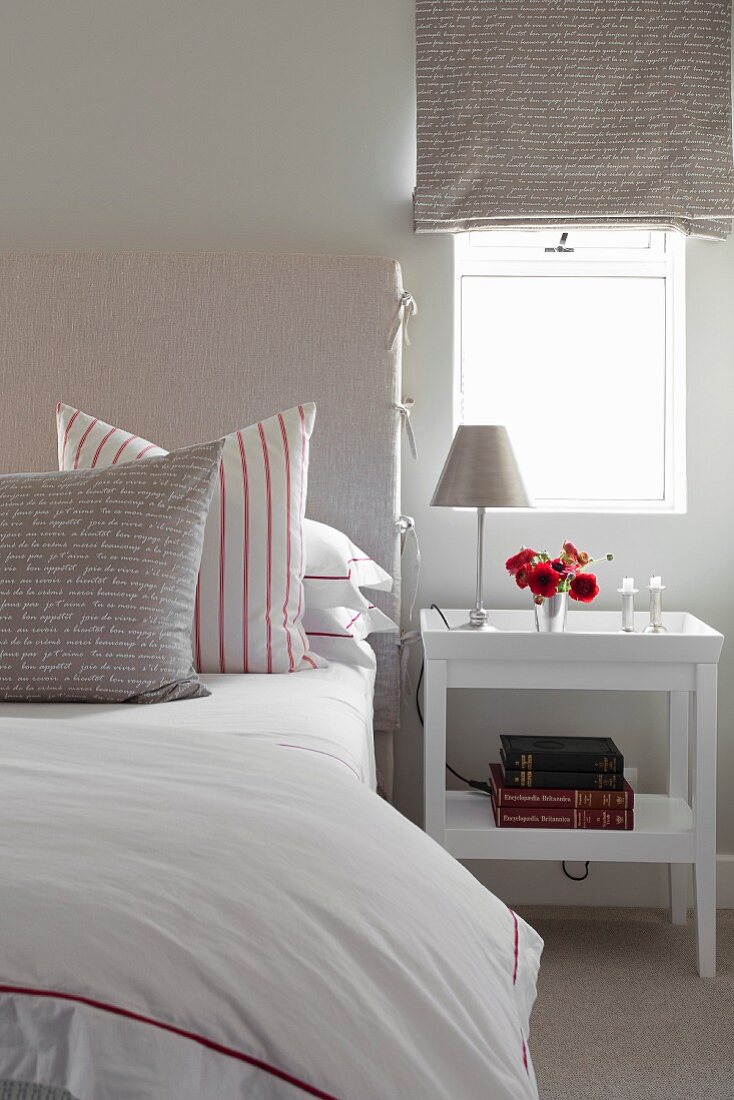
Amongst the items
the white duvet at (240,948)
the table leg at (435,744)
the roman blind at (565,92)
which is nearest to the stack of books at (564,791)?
the table leg at (435,744)

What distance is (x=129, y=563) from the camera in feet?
5.13

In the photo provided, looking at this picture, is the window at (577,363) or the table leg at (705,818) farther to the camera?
the window at (577,363)

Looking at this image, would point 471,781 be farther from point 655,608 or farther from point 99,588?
point 99,588

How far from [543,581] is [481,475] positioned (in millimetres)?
264

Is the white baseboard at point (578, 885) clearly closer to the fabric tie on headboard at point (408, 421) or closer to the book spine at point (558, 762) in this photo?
the book spine at point (558, 762)

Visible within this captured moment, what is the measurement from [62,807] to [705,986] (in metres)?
1.65

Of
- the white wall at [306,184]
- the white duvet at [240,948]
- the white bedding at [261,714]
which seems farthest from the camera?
the white wall at [306,184]

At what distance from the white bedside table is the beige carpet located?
0.12 meters

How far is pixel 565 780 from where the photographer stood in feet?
7.00

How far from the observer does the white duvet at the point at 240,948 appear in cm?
61

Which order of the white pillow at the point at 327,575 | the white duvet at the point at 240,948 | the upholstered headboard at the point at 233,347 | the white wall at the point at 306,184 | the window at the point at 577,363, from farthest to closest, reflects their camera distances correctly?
1. the window at the point at 577,363
2. the white wall at the point at 306,184
3. the upholstered headboard at the point at 233,347
4. the white pillow at the point at 327,575
5. the white duvet at the point at 240,948

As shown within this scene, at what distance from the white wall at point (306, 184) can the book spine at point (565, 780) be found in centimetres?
40

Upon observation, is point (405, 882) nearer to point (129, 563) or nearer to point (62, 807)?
point (62, 807)

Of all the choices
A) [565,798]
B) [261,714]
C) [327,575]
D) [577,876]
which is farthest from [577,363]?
[261,714]
